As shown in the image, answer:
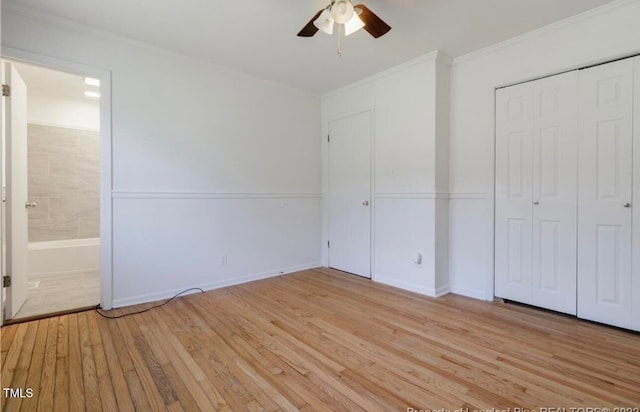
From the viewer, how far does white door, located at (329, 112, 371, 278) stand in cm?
379

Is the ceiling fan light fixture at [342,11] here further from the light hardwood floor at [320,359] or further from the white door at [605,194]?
the light hardwood floor at [320,359]

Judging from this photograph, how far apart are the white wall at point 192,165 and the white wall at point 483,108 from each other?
194 centimetres

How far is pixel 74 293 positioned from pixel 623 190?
5.07 m

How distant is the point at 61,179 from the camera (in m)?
4.35

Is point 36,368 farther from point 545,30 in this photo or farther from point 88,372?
point 545,30

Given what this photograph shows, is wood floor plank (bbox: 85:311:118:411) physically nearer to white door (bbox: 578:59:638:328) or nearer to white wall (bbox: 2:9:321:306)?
white wall (bbox: 2:9:321:306)

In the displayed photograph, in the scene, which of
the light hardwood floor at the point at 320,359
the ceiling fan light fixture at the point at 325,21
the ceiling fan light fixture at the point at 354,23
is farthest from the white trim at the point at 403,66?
the light hardwood floor at the point at 320,359

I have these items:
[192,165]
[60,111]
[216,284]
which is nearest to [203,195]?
[192,165]

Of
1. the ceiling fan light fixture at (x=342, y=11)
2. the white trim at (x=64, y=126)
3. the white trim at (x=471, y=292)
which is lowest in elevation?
the white trim at (x=471, y=292)

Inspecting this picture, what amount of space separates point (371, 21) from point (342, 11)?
243mm

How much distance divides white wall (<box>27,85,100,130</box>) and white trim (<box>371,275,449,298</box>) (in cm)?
489

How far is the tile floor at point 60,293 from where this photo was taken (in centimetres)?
271

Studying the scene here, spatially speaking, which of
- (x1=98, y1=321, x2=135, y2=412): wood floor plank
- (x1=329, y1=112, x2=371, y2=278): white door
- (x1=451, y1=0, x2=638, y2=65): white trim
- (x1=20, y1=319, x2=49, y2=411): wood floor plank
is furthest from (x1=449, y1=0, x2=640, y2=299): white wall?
(x1=20, y1=319, x2=49, y2=411): wood floor plank

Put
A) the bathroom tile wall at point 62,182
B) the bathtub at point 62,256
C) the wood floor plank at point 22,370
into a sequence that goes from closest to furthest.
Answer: the wood floor plank at point 22,370 < the bathtub at point 62,256 < the bathroom tile wall at point 62,182
